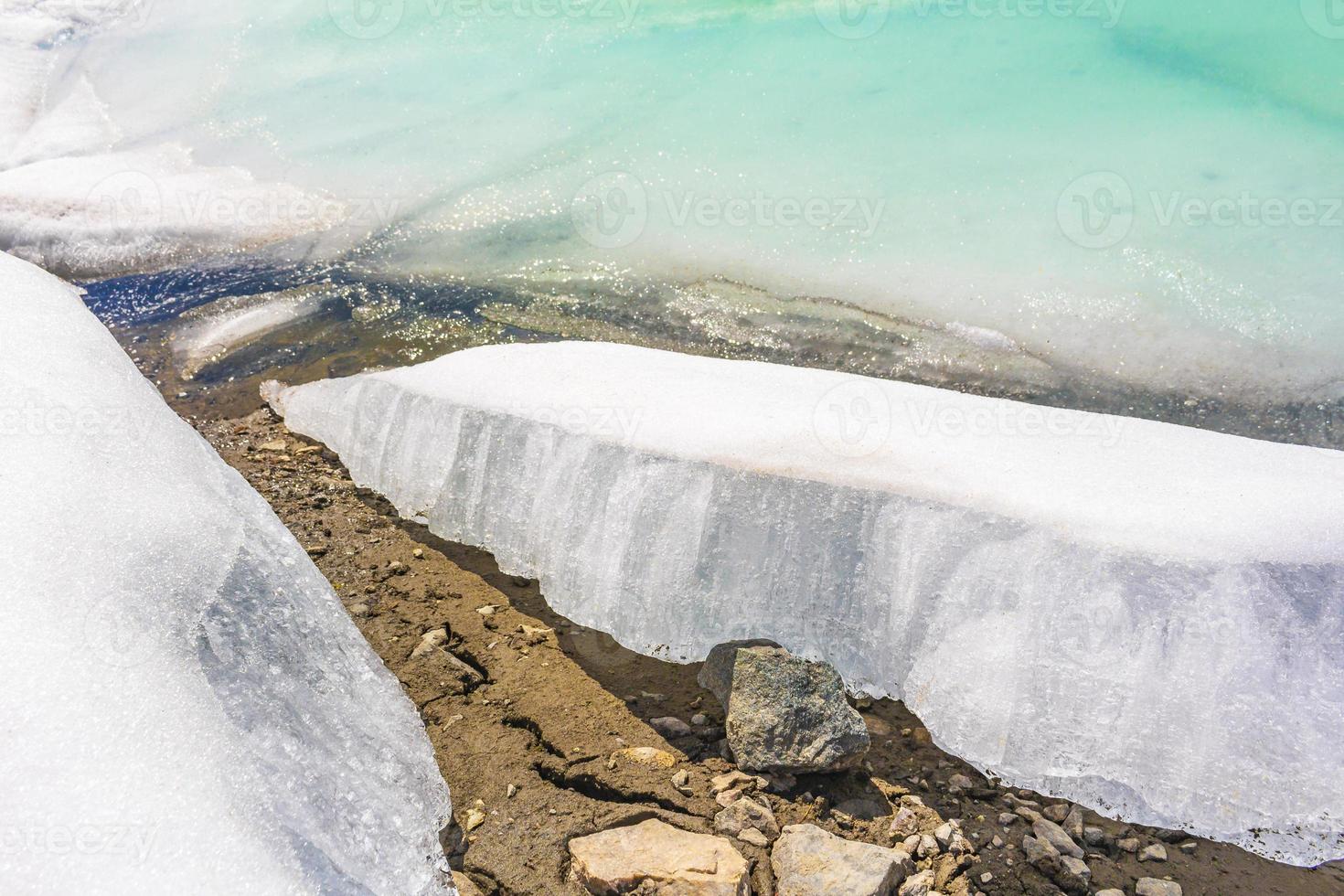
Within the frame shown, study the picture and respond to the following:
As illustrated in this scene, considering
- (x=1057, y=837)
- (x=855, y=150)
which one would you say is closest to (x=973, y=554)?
(x=1057, y=837)

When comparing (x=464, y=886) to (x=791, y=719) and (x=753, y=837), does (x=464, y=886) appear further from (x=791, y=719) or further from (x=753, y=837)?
(x=791, y=719)

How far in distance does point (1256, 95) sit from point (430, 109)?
387cm

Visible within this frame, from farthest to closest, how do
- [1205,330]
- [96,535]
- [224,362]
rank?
[224,362] < [1205,330] < [96,535]

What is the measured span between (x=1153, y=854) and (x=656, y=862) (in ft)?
3.29

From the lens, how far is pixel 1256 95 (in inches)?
162

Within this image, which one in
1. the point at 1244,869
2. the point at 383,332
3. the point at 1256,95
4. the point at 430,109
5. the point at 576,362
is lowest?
the point at 1244,869

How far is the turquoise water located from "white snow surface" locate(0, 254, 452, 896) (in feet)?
6.42

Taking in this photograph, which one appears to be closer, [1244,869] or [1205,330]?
[1244,869]

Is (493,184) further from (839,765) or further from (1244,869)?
(1244,869)

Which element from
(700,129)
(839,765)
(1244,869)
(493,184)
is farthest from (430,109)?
(1244,869)

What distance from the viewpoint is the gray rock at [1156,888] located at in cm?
181

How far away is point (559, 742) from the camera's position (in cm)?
202

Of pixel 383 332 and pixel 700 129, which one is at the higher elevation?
pixel 700 129

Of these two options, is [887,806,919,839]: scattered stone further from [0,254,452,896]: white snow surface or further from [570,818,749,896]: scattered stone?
[0,254,452,896]: white snow surface
